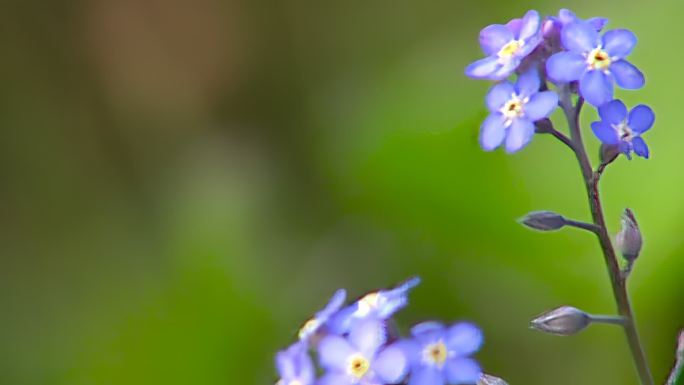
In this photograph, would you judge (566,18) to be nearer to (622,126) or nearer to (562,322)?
(622,126)

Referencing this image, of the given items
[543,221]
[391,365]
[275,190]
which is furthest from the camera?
[275,190]

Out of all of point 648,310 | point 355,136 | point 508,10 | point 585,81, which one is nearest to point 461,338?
point 585,81

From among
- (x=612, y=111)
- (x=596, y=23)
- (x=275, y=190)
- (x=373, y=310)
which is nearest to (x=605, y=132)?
(x=612, y=111)

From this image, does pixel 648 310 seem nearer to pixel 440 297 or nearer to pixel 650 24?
pixel 440 297

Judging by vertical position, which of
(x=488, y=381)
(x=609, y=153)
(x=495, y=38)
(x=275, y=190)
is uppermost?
(x=495, y=38)

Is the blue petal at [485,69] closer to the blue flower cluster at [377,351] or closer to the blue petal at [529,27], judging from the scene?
the blue petal at [529,27]

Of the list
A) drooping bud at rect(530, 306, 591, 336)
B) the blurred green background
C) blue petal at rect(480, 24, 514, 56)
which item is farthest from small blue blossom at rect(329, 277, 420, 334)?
the blurred green background

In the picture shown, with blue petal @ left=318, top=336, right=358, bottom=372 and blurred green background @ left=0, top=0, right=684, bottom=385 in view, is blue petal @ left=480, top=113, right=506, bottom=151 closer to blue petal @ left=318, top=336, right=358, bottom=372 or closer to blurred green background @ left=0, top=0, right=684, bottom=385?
blue petal @ left=318, top=336, right=358, bottom=372
